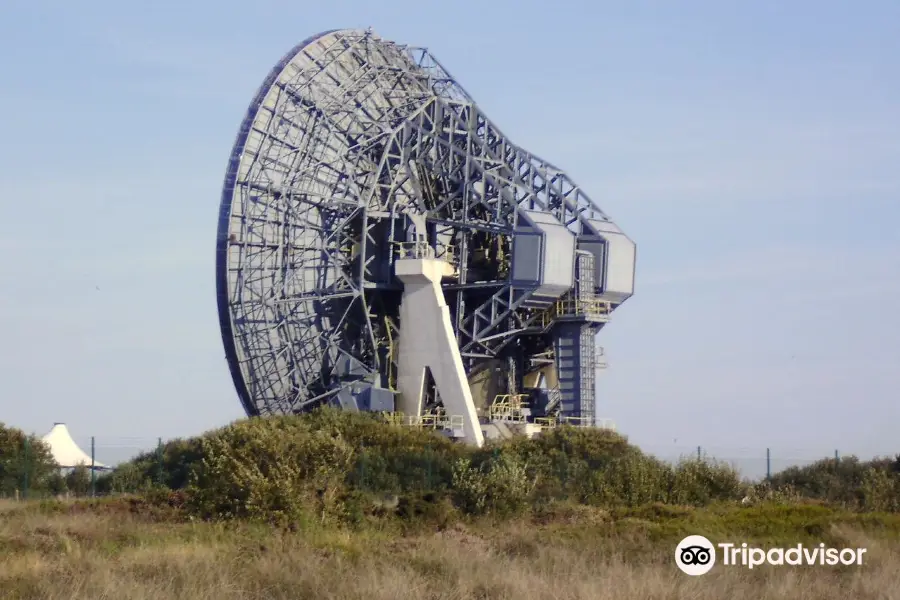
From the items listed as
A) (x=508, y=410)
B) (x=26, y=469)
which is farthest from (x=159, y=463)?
(x=508, y=410)

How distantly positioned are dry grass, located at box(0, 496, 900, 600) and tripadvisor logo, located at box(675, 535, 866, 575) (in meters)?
0.41

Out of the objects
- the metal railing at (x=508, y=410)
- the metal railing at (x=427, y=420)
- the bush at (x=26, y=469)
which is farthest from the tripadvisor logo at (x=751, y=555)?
the metal railing at (x=508, y=410)

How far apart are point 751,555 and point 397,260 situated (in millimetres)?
34481

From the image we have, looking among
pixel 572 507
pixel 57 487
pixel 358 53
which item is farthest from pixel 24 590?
pixel 358 53

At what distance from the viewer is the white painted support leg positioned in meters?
58.7

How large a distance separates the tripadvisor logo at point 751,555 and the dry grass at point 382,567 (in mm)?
408

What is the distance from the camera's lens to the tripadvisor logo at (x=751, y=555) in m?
26.9

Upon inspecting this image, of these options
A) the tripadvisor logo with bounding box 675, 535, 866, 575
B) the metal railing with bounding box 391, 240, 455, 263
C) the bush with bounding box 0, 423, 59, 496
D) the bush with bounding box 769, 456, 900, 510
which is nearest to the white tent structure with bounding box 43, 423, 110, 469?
the bush with bounding box 0, 423, 59, 496

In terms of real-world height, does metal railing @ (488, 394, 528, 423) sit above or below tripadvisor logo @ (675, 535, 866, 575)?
above

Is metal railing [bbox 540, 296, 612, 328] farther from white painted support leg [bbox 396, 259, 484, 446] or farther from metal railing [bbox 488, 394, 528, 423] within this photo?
white painted support leg [bbox 396, 259, 484, 446]

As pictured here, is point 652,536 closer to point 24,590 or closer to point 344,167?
point 24,590

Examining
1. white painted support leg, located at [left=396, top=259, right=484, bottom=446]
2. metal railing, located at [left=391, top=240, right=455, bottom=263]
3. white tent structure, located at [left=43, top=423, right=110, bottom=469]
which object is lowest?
white tent structure, located at [left=43, top=423, right=110, bottom=469]

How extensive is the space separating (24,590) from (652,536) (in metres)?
15.0

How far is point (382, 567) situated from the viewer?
24281 millimetres
